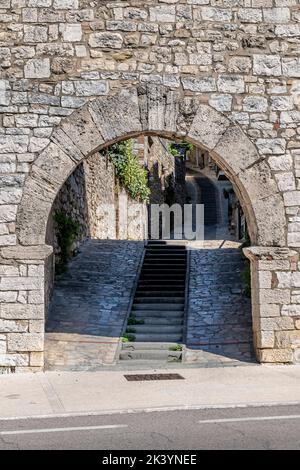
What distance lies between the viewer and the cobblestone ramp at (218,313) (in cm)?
797

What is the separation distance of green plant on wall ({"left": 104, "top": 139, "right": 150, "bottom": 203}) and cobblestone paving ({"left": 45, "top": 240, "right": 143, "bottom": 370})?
4.27m

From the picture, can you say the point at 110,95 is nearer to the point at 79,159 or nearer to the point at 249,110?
the point at 79,159

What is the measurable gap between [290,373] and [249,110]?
10.5 ft

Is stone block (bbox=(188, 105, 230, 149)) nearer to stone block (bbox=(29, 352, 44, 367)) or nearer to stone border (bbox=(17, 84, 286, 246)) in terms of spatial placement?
stone border (bbox=(17, 84, 286, 246))

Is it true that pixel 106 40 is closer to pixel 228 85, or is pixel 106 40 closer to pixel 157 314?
pixel 228 85

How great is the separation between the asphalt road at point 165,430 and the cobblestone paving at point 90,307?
264cm

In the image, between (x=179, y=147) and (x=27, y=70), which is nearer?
(x=27, y=70)

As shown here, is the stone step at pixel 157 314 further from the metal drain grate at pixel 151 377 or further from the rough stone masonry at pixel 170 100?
the metal drain grate at pixel 151 377

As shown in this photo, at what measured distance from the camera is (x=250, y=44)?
25.2 feet

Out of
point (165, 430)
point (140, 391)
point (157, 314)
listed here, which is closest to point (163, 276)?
point (157, 314)

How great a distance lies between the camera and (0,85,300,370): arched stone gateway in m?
7.26

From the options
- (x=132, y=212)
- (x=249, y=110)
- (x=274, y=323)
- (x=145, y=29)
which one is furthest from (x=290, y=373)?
(x=132, y=212)

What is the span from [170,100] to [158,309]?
3668mm

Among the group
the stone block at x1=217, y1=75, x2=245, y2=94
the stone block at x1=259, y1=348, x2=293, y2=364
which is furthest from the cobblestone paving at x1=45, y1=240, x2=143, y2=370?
the stone block at x1=217, y1=75, x2=245, y2=94
